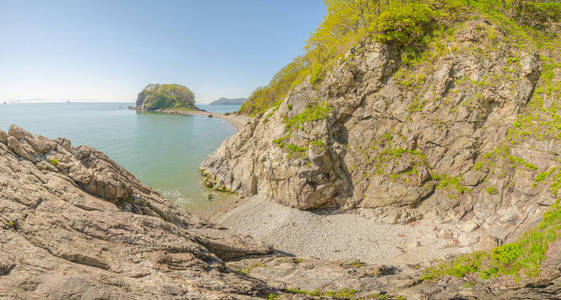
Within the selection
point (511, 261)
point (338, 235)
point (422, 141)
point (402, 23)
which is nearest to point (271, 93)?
point (402, 23)

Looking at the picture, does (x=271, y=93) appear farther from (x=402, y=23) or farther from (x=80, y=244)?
(x=80, y=244)

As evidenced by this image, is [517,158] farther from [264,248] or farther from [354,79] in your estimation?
[264,248]

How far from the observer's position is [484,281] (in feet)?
31.9

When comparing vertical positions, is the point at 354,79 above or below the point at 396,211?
above

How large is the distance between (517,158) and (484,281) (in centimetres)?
1269

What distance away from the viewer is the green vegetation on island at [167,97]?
174 meters

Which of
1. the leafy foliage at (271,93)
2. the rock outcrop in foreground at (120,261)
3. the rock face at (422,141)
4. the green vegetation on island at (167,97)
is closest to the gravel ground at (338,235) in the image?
the rock face at (422,141)

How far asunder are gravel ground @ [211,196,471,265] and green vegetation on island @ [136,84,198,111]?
168752 millimetres

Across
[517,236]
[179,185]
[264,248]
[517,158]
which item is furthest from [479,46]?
[179,185]

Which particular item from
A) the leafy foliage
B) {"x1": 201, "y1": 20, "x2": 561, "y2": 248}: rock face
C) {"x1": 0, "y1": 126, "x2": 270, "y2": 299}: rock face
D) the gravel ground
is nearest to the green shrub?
{"x1": 201, "y1": 20, "x2": 561, "y2": 248}: rock face

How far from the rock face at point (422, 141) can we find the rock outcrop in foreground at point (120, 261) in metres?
8.23

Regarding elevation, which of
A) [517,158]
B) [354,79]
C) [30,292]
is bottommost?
[30,292]

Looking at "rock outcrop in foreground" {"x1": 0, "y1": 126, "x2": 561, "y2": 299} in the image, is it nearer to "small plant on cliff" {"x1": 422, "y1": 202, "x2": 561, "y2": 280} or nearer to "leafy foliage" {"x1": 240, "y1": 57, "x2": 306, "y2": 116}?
"small plant on cliff" {"x1": 422, "y1": 202, "x2": 561, "y2": 280}

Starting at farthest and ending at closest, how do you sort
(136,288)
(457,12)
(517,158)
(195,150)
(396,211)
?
(195,150)
(457,12)
(396,211)
(517,158)
(136,288)
